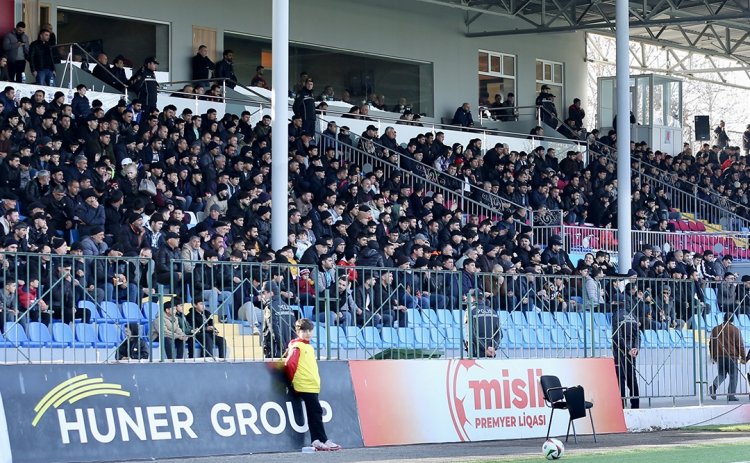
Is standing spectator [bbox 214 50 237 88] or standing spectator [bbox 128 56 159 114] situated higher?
standing spectator [bbox 214 50 237 88]

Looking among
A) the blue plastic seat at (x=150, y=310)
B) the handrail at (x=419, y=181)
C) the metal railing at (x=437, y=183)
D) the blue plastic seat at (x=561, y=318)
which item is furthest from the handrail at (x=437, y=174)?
the blue plastic seat at (x=150, y=310)

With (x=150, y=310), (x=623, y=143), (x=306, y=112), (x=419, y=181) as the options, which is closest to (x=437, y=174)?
(x=419, y=181)

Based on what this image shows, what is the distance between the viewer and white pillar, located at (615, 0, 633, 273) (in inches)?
1052

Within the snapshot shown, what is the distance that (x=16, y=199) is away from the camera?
2061 cm

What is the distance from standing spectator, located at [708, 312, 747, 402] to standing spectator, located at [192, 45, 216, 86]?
1482 centimetres

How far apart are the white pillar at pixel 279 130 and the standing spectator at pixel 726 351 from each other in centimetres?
716

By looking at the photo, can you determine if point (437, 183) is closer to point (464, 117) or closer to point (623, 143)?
point (623, 143)

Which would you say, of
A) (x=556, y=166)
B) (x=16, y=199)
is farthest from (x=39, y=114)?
(x=556, y=166)

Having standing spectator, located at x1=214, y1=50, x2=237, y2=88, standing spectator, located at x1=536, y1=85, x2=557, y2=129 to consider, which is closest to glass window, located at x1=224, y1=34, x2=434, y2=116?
standing spectator, located at x1=214, y1=50, x2=237, y2=88

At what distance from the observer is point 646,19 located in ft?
122

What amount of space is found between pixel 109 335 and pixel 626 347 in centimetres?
877

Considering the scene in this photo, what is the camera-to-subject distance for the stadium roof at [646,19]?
1478 inches

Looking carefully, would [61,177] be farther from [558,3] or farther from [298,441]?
[558,3]

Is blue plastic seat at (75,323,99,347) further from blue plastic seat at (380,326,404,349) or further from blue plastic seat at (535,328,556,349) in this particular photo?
blue plastic seat at (535,328,556,349)
